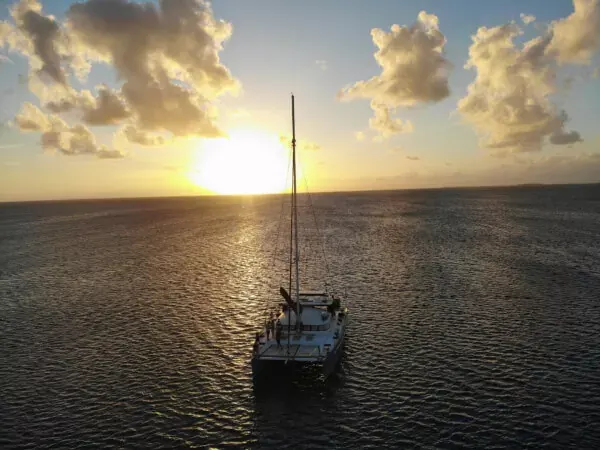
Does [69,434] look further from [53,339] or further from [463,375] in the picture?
[463,375]

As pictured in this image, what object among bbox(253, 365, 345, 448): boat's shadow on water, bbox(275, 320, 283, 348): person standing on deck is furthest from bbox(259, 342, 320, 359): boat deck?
bbox(253, 365, 345, 448): boat's shadow on water

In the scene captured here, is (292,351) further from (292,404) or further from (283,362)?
(292,404)

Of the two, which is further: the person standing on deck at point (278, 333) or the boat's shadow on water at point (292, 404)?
the person standing on deck at point (278, 333)

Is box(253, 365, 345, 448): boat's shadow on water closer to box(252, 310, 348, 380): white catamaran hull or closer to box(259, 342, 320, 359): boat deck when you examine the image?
box(252, 310, 348, 380): white catamaran hull

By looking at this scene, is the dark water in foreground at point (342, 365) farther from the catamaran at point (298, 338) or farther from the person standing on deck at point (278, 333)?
the person standing on deck at point (278, 333)

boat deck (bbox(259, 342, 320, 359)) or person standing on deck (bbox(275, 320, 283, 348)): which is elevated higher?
person standing on deck (bbox(275, 320, 283, 348))

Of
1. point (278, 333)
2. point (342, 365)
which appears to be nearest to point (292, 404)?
point (278, 333)

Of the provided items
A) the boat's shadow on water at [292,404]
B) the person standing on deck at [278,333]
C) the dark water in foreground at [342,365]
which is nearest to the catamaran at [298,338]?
the person standing on deck at [278,333]

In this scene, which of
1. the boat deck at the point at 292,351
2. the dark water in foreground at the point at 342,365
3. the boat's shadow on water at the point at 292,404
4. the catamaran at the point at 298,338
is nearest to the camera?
the boat's shadow on water at the point at 292,404
